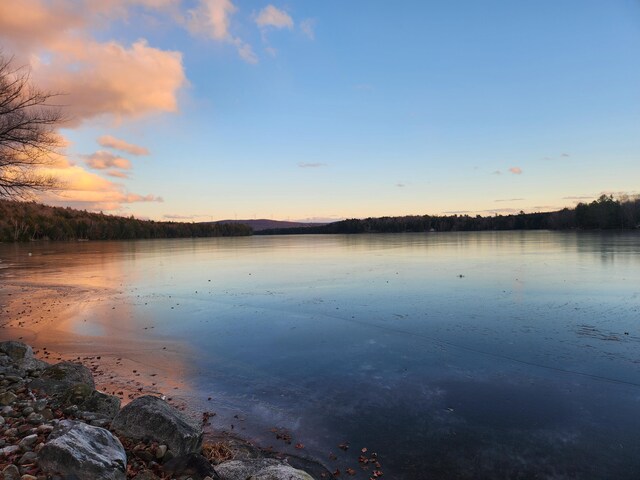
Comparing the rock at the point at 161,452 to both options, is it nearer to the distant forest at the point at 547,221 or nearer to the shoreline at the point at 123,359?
the shoreline at the point at 123,359

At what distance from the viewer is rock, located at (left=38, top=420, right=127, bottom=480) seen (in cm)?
448

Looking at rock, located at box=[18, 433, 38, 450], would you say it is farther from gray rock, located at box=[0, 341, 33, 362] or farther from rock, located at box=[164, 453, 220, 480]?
gray rock, located at box=[0, 341, 33, 362]

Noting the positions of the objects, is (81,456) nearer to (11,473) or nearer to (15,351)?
(11,473)

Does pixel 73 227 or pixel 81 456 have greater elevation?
pixel 73 227

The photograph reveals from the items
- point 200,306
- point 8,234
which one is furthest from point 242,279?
point 8,234

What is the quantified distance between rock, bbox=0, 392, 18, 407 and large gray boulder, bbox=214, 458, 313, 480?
3.87m

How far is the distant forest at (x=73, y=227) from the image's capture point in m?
108

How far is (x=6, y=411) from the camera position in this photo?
6.14 m

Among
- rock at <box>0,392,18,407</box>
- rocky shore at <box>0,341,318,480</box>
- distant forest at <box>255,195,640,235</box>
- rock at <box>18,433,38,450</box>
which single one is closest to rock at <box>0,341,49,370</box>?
rocky shore at <box>0,341,318,480</box>

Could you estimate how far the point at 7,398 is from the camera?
663 centimetres

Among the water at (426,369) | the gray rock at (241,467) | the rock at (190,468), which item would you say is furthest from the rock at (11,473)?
the water at (426,369)

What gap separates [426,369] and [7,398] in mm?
8395

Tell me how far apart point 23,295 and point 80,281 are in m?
6.00

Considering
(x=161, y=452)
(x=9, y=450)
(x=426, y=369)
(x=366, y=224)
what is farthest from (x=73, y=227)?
(x=161, y=452)
